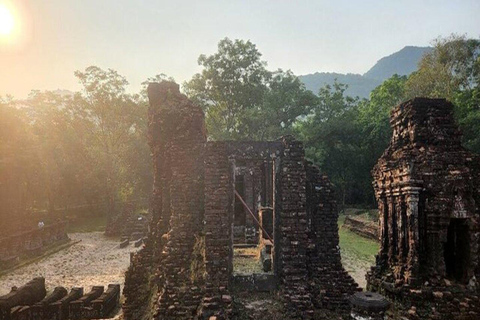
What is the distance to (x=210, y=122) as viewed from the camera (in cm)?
3594

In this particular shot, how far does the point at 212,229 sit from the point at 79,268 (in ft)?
44.8

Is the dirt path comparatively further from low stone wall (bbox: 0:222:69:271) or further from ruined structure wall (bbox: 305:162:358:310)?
ruined structure wall (bbox: 305:162:358:310)

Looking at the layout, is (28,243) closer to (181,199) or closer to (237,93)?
(181,199)

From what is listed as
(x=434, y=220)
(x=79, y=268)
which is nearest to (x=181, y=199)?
(x=434, y=220)

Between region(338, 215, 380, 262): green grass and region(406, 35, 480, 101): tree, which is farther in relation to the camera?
region(406, 35, 480, 101): tree

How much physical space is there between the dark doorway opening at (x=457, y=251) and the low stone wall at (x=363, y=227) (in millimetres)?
16288

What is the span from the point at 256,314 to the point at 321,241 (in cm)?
264

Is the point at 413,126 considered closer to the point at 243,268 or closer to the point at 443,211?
the point at 443,211

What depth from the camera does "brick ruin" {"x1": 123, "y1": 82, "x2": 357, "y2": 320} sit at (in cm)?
701

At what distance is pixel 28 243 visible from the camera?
21.1 metres

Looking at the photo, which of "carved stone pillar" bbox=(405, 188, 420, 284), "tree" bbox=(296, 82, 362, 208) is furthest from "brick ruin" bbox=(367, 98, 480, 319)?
"tree" bbox=(296, 82, 362, 208)

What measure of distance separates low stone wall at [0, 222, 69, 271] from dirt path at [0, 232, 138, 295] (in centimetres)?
92

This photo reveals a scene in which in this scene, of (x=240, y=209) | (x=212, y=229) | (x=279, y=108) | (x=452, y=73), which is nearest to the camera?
(x=212, y=229)

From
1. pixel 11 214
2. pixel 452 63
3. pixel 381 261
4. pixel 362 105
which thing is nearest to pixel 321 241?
pixel 381 261
